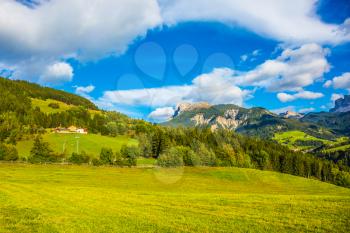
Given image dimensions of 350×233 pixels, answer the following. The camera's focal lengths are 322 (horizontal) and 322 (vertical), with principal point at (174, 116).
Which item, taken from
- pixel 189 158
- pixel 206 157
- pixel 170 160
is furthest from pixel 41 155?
pixel 206 157

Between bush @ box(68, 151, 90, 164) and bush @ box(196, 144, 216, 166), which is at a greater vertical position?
bush @ box(196, 144, 216, 166)

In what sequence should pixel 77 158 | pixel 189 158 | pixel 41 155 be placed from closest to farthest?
pixel 41 155 < pixel 77 158 < pixel 189 158

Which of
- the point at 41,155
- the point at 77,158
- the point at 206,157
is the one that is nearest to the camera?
the point at 41,155

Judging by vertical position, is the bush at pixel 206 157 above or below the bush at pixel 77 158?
above

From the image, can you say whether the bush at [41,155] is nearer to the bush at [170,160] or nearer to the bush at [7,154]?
the bush at [7,154]

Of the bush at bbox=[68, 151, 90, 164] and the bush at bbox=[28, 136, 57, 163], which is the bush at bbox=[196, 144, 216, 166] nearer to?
the bush at bbox=[68, 151, 90, 164]

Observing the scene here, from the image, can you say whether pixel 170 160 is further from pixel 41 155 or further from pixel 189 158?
pixel 41 155

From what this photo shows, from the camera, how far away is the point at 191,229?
22.5 meters

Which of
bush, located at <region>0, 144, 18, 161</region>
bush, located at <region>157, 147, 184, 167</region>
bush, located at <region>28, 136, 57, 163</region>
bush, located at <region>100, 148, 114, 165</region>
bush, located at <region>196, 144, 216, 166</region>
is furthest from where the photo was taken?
bush, located at <region>196, 144, 216, 166</region>

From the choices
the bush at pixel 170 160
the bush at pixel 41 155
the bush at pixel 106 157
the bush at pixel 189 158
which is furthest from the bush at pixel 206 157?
the bush at pixel 41 155

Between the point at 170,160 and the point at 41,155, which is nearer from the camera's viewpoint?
the point at 41,155

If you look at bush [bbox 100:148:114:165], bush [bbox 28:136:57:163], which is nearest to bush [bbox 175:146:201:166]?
bush [bbox 100:148:114:165]

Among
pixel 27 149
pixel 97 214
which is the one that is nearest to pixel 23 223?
pixel 97 214

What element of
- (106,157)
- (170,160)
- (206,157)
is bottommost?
(106,157)
